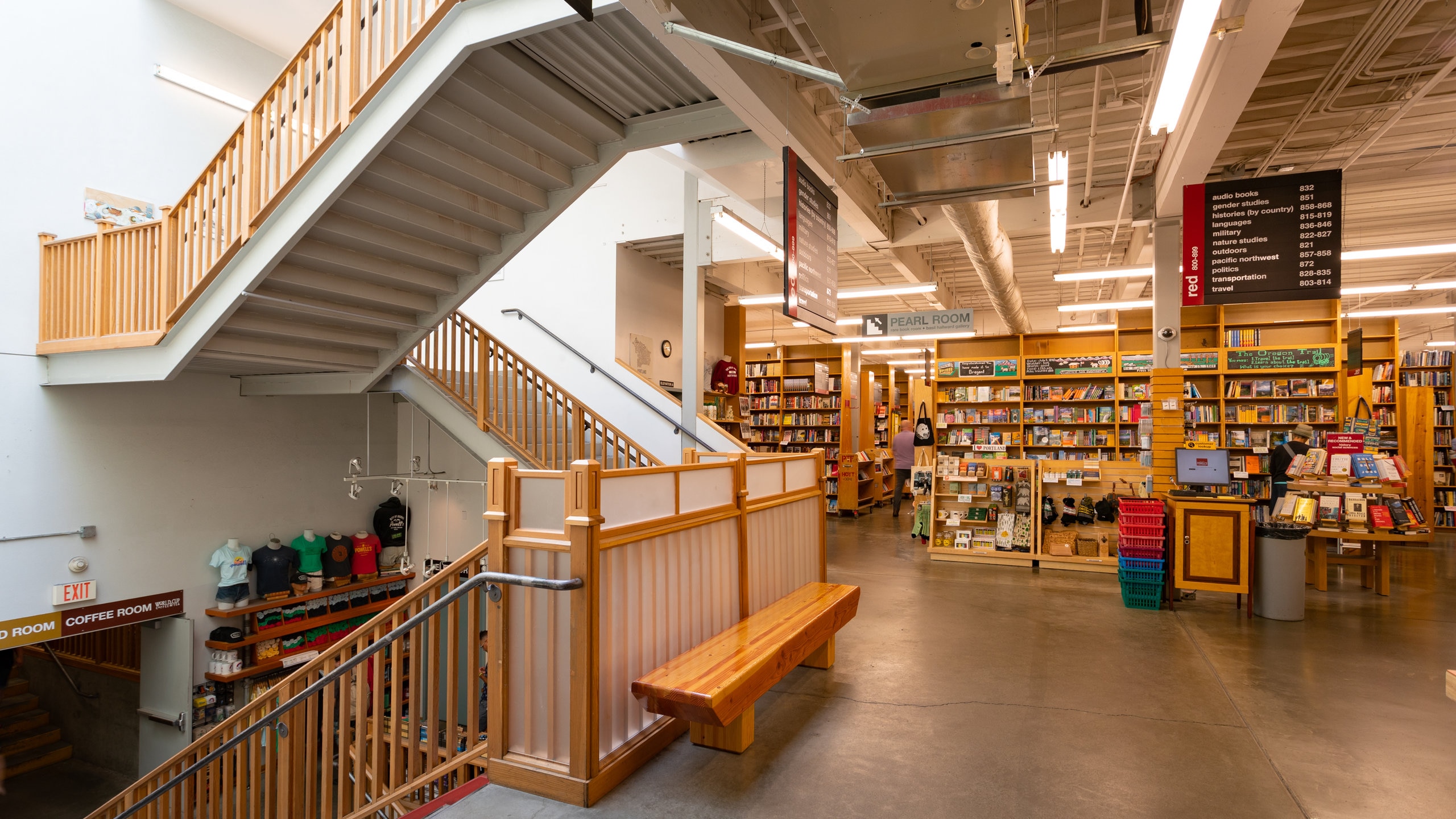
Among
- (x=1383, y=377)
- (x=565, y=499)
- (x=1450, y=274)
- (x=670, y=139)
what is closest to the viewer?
(x=565, y=499)

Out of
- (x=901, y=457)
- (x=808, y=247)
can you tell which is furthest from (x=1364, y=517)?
(x=901, y=457)

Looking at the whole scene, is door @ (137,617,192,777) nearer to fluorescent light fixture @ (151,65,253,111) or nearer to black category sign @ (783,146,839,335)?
fluorescent light fixture @ (151,65,253,111)

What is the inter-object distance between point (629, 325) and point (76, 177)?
5.50m

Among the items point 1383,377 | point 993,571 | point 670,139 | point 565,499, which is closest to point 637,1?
point 670,139

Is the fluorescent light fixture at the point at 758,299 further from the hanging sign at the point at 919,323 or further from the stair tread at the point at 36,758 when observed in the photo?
the stair tread at the point at 36,758

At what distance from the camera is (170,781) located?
4293 mm

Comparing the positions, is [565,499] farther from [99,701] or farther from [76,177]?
[99,701]

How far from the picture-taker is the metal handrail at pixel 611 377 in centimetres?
826

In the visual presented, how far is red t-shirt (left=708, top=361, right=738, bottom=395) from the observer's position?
10.4 m

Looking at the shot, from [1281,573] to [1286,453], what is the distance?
224cm

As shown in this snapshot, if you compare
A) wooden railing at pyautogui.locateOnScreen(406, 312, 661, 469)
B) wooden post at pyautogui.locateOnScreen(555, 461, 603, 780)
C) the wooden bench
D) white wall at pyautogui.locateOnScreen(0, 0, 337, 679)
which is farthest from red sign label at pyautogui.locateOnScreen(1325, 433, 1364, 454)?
white wall at pyautogui.locateOnScreen(0, 0, 337, 679)

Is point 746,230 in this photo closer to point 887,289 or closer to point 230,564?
point 887,289

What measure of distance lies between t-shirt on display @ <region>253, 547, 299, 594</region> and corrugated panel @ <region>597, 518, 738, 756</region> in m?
5.81

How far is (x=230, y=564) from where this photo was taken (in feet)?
23.3
